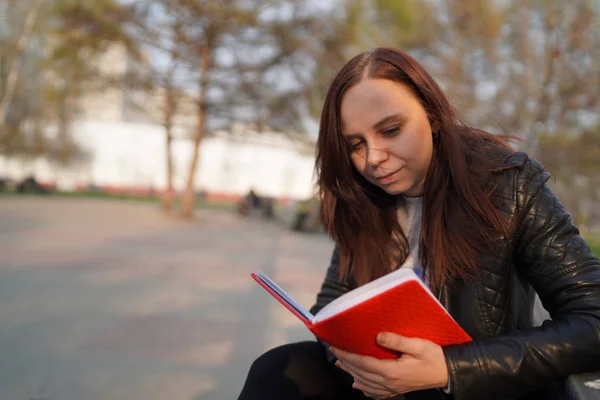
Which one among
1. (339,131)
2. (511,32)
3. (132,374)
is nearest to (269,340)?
(132,374)

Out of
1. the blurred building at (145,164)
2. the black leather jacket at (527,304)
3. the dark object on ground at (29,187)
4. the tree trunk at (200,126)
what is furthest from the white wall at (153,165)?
the black leather jacket at (527,304)

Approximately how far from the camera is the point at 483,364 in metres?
1.01

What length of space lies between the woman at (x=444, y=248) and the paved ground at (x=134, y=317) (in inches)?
45.9

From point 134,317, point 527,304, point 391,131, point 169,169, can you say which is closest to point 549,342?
point 527,304

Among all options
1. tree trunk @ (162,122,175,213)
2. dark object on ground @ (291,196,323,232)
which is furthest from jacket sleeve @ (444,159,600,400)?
tree trunk @ (162,122,175,213)

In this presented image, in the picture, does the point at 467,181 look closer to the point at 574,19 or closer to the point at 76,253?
the point at 76,253

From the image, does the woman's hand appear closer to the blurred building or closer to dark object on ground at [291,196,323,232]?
dark object on ground at [291,196,323,232]

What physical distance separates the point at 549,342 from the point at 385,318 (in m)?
0.33

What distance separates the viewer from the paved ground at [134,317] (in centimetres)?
233

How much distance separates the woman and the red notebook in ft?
0.08

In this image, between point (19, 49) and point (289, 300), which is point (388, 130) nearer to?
point (289, 300)

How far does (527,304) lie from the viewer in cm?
128

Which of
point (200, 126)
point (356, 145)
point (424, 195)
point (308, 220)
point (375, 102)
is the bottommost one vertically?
point (308, 220)

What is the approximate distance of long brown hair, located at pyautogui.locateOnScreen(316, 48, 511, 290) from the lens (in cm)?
122
